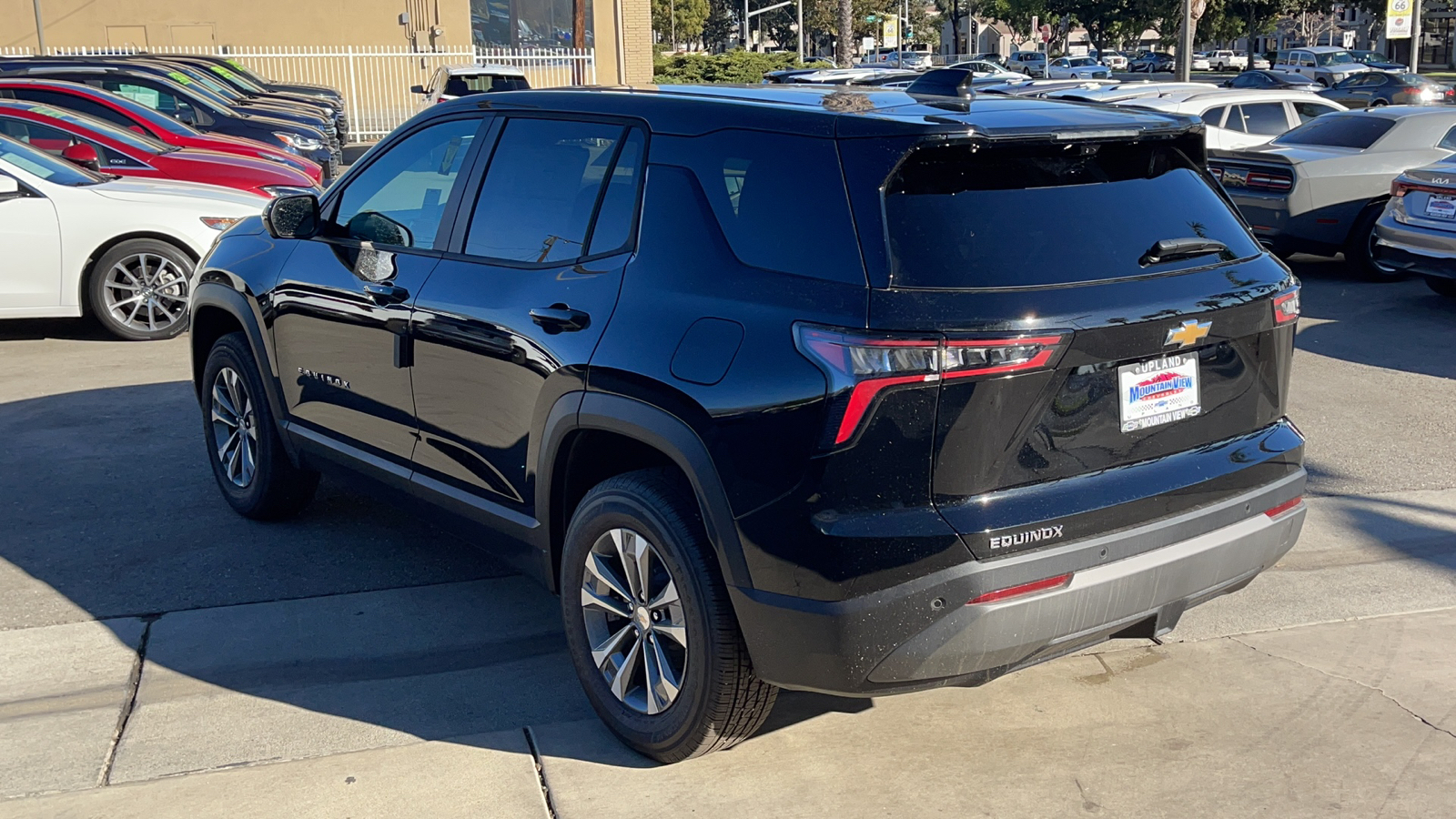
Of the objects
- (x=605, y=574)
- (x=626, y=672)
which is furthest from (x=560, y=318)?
(x=626, y=672)

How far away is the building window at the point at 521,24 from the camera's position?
39.4 meters

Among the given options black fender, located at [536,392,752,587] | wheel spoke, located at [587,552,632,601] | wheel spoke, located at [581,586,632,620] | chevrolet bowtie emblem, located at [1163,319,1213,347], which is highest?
chevrolet bowtie emblem, located at [1163,319,1213,347]

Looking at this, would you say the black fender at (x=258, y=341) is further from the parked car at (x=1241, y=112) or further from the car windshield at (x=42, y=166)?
the parked car at (x=1241, y=112)

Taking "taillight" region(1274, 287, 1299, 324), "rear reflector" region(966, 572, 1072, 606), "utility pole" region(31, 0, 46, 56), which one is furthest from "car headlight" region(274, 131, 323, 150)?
"utility pole" region(31, 0, 46, 56)

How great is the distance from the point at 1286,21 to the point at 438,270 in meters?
90.4

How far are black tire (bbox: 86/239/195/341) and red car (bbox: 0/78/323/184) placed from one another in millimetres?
3780

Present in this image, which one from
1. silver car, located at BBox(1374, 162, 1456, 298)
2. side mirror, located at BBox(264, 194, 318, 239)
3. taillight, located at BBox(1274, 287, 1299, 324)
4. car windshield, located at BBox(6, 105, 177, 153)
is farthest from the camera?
car windshield, located at BBox(6, 105, 177, 153)

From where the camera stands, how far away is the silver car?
9820 millimetres

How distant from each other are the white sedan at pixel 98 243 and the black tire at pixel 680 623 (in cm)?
682

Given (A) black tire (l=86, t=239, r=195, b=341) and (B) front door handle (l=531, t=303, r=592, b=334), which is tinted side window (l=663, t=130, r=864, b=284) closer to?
(B) front door handle (l=531, t=303, r=592, b=334)

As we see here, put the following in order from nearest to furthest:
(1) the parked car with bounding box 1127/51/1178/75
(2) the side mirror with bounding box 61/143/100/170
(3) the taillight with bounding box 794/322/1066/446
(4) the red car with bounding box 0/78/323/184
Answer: (3) the taillight with bounding box 794/322/1066/446
(2) the side mirror with bounding box 61/143/100/170
(4) the red car with bounding box 0/78/323/184
(1) the parked car with bounding box 1127/51/1178/75

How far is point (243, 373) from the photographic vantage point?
559 centimetres

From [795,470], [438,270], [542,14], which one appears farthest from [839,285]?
[542,14]

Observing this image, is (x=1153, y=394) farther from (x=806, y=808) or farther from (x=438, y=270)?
(x=438, y=270)
